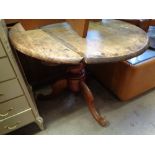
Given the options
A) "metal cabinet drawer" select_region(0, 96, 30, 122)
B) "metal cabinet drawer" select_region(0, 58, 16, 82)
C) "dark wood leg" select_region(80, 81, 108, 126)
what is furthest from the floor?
"metal cabinet drawer" select_region(0, 58, 16, 82)

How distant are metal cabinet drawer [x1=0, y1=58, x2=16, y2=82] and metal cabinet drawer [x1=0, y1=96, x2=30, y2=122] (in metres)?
0.16

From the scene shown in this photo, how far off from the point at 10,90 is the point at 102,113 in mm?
726

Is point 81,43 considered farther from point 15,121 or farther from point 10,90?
point 15,121

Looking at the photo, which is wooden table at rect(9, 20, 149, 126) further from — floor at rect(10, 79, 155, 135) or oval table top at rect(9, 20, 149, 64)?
floor at rect(10, 79, 155, 135)

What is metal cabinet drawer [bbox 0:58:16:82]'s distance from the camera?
740 millimetres

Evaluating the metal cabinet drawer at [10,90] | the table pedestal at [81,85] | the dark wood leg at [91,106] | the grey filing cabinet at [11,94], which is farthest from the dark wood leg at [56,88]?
the metal cabinet drawer at [10,90]

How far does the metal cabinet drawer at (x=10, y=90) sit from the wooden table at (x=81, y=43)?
0.62 feet

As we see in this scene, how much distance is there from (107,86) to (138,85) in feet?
0.90
